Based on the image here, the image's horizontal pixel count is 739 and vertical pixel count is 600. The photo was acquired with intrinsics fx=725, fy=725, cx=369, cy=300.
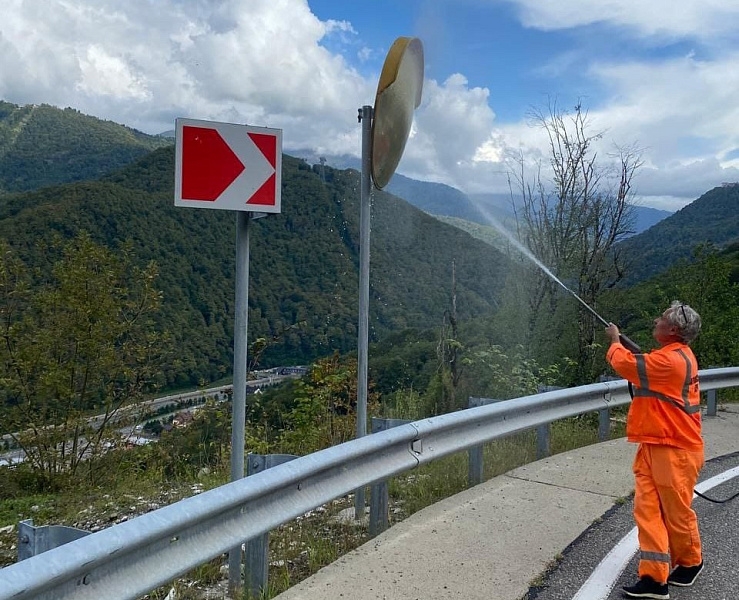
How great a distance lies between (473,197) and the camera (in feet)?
29.7

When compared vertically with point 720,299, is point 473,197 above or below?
above

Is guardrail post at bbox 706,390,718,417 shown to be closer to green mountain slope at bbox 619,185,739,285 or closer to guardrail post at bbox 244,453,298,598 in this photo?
guardrail post at bbox 244,453,298,598

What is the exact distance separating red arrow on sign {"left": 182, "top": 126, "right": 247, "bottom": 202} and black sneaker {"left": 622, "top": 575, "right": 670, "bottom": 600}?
2915mm

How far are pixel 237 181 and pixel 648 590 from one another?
295 centimetres

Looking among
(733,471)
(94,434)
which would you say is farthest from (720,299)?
(94,434)

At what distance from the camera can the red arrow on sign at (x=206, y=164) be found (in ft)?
11.3

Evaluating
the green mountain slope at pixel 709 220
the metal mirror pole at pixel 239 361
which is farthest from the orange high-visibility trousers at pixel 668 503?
the green mountain slope at pixel 709 220

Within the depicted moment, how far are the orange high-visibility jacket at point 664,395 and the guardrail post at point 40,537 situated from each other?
287 cm

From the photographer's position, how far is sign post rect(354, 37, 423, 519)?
15.3 ft

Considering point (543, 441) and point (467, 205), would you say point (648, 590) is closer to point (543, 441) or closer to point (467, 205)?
point (543, 441)

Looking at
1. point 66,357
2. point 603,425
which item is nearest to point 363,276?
point 603,425

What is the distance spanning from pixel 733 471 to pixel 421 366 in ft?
19.0

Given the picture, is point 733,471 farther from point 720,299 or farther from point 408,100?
point 720,299

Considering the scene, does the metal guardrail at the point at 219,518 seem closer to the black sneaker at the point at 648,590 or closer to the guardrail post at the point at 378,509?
the guardrail post at the point at 378,509
